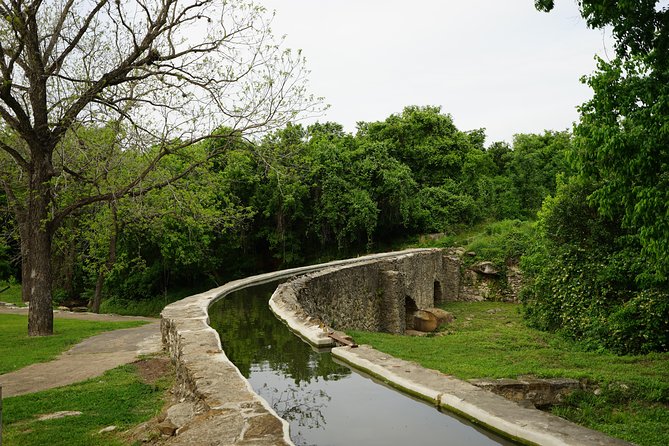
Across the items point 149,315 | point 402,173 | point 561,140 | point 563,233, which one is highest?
point 561,140

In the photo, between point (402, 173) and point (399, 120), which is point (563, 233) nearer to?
point (402, 173)

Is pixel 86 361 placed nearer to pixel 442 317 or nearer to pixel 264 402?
pixel 264 402

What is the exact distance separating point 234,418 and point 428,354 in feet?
17.0

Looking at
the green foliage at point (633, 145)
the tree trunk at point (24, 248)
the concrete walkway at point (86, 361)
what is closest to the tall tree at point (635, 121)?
the green foliage at point (633, 145)

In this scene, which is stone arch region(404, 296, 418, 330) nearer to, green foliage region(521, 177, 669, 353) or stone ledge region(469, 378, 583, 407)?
green foliage region(521, 177, 669, 353)

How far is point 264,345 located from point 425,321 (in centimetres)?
1152

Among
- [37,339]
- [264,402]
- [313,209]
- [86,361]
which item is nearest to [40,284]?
[37,339]

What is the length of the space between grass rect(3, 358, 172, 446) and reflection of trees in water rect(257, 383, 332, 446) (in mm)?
1312

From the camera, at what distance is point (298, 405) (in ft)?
16.5

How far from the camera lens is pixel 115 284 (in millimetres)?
23406

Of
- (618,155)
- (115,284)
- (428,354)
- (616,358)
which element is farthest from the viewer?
(115,284)

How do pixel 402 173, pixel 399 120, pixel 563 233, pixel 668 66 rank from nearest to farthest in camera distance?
1. pixel 668 66
2. pixel 563 233
3. pixel 402 173
4. pixel 399 120

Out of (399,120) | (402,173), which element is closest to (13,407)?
(402,173)

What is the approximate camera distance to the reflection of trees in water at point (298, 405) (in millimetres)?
4504
